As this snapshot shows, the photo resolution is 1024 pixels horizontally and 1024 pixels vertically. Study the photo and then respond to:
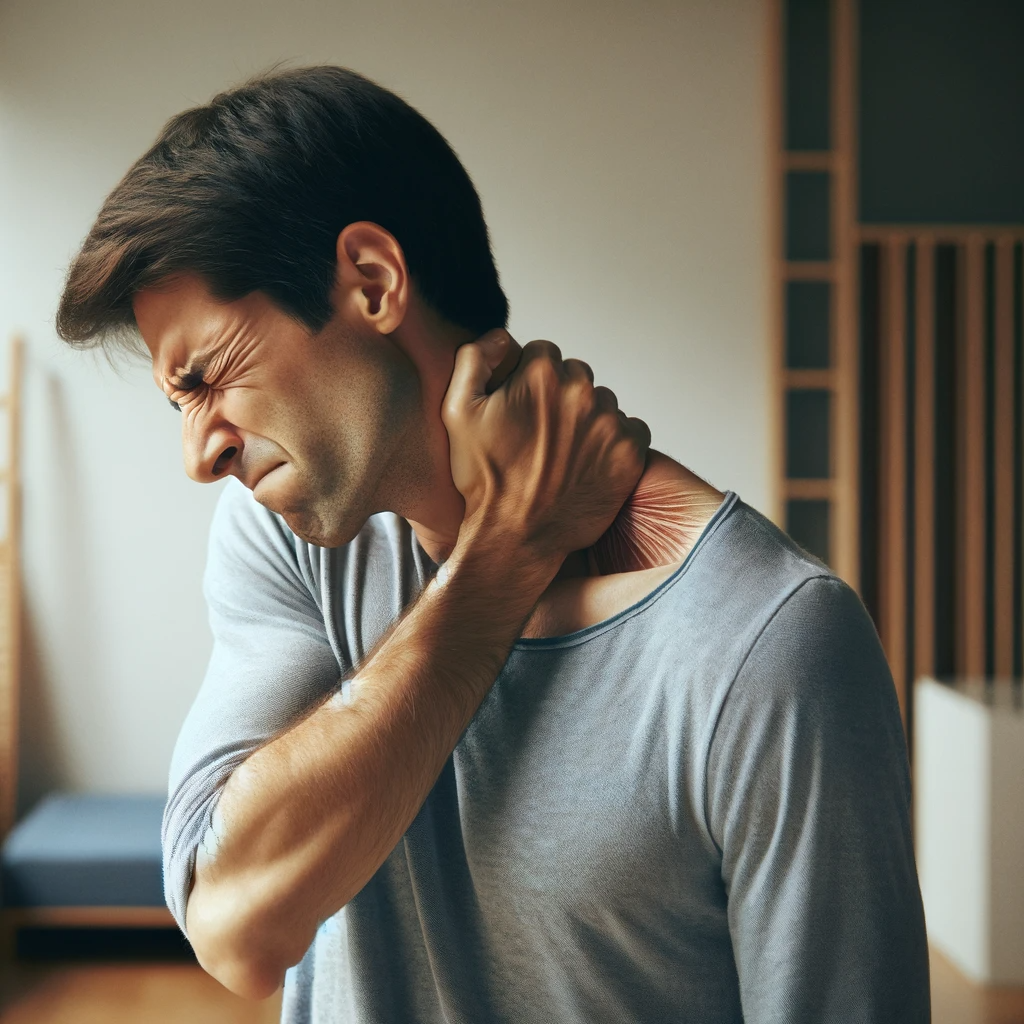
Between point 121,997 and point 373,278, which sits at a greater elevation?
point 373,278

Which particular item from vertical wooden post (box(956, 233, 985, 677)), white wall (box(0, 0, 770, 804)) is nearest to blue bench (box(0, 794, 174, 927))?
white wall (box(0, 0, 770, 804))

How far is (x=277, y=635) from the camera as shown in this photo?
1021 mm

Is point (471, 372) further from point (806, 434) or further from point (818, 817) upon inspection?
point (806, 434)

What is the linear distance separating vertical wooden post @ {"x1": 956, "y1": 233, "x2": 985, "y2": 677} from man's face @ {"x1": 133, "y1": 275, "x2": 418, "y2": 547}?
404cm

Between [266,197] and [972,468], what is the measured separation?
417 cm

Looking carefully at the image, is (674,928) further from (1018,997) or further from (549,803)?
(1018,997)

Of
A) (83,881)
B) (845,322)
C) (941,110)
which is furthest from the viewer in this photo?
(941,110)

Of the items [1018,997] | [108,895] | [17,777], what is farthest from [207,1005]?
[1018,997]

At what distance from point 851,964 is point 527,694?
0.34 m

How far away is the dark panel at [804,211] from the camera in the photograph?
459 centimetres

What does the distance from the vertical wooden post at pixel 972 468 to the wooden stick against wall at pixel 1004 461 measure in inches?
2.3

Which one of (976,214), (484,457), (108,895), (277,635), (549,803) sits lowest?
(108,895)

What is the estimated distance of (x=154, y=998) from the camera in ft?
11.7

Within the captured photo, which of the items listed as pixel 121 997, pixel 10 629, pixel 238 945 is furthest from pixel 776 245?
pixel 238 945
